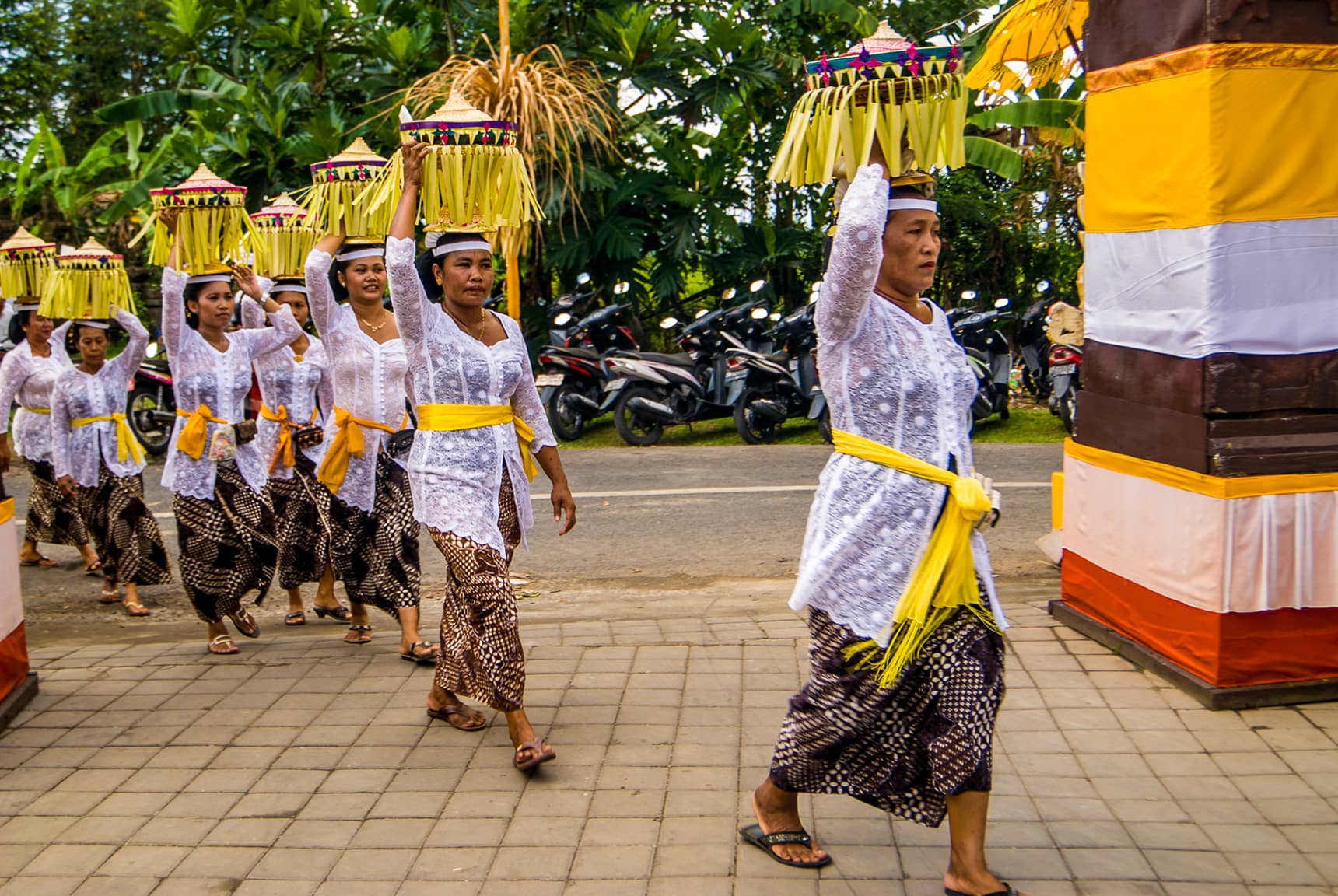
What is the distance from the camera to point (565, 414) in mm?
13211

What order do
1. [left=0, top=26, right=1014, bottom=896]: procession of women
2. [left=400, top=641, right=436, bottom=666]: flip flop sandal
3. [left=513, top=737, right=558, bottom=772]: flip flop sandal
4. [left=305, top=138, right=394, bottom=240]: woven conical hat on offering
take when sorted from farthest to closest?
[left=400, top=641, right=436, bottom=666]: flip flop sandal
[left=305, top=138, right=394, bottom=240]: woven conical hat on offering
[left=513, top=737, right=558, bottom=772]: flip flop sandal
[left=0, top=26, right=1014, bottom=896]: procession of women

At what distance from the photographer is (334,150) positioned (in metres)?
14.8

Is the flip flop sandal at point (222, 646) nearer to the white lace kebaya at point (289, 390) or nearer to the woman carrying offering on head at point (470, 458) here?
the white lace kebaya at point (289, 390)

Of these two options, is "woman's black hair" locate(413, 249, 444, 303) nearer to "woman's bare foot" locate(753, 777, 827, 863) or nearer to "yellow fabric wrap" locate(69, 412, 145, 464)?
"woman's bare foot" locate(753, 777, 827, 863)

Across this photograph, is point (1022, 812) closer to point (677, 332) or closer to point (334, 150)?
point (677, 332)

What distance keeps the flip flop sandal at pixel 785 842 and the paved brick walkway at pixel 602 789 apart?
0.11 feet

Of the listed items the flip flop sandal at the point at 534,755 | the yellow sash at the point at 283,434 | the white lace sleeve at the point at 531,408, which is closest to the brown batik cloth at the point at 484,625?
the flip flop sandal at the point at 534,755

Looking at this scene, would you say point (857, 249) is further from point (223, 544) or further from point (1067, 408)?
point (1067, 408)

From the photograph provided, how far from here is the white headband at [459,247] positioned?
181 inches

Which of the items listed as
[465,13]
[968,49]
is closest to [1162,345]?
[968,49]

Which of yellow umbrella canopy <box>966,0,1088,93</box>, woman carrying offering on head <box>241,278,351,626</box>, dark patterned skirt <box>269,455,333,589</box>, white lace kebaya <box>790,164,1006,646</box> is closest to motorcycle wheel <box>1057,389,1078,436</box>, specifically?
yellow umbrella canopy <box>966,0,1088,93</box>

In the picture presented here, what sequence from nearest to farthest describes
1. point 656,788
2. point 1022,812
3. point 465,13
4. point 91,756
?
point 1022,812, point 656,788, point 91,756, point 465,13

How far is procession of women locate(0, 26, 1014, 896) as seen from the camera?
3.38 metres

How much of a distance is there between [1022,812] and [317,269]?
353cm
